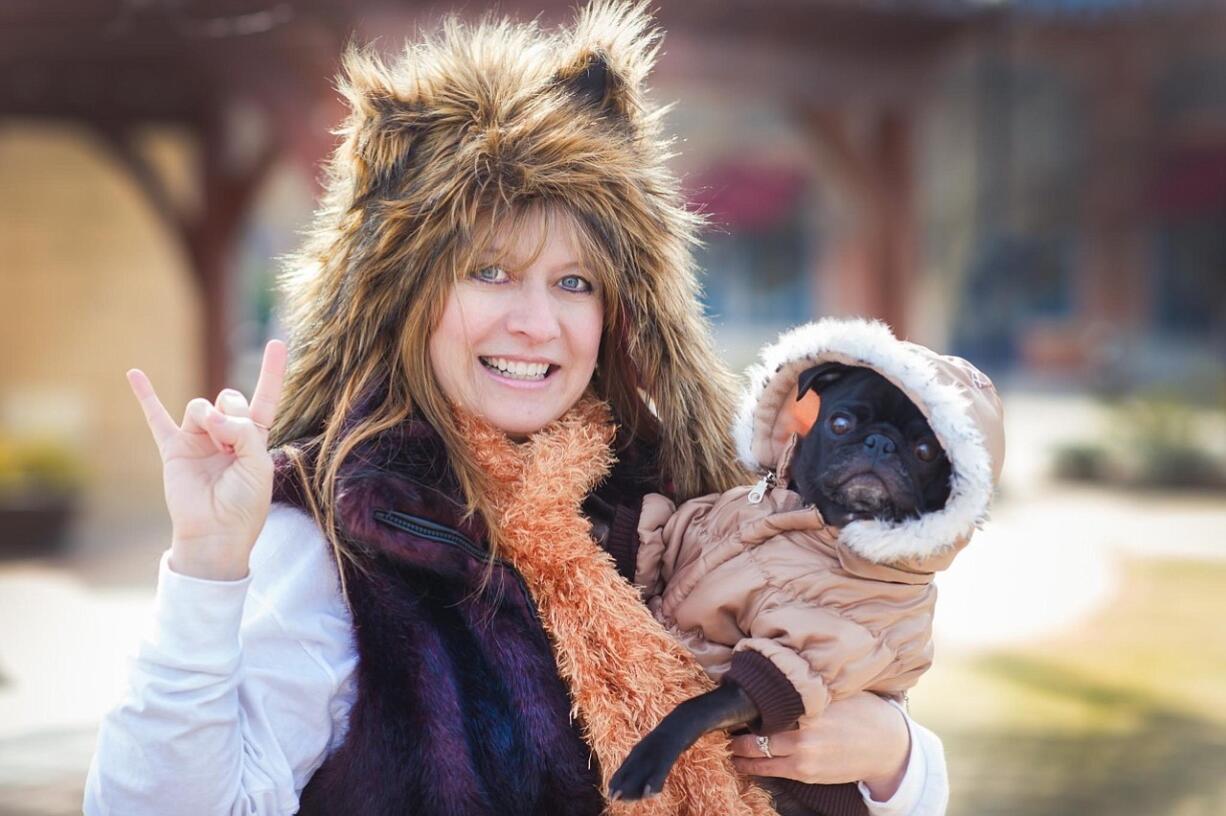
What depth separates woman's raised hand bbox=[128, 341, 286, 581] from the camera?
1482 mm

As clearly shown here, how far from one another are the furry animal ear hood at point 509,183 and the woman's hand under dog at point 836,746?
0.46 m

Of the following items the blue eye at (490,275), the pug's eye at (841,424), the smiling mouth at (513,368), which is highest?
the blue eye at (490,275)

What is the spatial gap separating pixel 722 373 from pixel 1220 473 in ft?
35.6


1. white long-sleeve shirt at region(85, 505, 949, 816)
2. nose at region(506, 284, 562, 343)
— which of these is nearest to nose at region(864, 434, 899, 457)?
nose at region(506, 284, 562, 343)

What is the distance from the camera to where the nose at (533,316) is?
1843 millimetres

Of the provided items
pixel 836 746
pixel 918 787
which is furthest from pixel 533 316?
pixel 918 787

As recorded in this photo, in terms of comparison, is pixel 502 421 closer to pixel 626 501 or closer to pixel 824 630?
pixel 626 501

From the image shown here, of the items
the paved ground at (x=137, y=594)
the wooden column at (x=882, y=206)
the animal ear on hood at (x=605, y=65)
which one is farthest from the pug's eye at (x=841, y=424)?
the wooden column at (x=882, y=206)

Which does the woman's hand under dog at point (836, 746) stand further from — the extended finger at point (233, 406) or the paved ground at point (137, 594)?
the paved ground at point (137, 594)

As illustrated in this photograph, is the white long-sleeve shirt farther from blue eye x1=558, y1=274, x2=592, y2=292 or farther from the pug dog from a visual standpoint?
blue eye x1=558, y1=274, x2=592, y2=292

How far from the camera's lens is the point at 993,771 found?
4.85 meters

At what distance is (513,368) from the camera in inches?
74.3

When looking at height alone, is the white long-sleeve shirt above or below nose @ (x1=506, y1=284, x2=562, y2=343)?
below

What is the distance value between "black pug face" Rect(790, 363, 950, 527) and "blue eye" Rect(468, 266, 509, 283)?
0.53m
